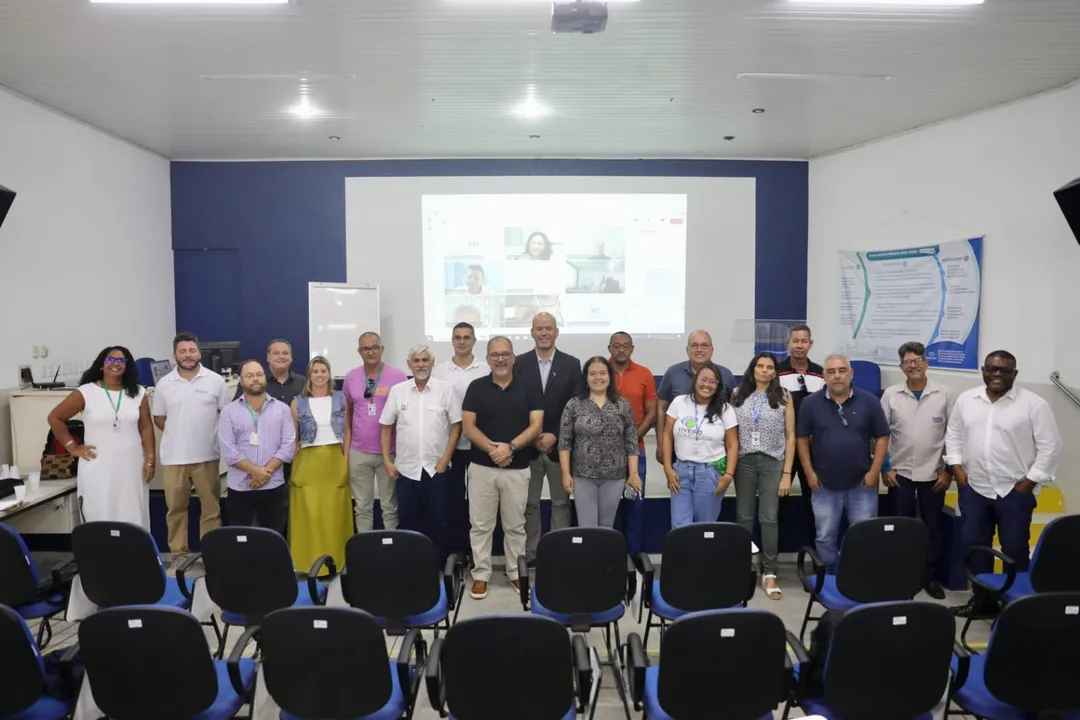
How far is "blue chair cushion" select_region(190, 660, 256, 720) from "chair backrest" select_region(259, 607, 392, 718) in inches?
8.7

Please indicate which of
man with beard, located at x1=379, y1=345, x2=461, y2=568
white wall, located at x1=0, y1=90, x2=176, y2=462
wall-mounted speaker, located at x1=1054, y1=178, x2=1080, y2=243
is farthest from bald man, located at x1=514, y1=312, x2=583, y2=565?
white wall, located at x1=0, y1=90, x2=176, y2=462

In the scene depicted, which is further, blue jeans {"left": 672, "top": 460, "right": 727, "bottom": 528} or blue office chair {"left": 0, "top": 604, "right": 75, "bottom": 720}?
blue jeans {"left": 672, "top": 460, "right": 727, "bottom": 528}

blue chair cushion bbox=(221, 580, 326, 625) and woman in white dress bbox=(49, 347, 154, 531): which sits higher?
woman in white dress bbox=(49, 347, 154, 531)

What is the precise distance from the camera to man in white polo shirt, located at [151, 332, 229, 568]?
4191 millimetres

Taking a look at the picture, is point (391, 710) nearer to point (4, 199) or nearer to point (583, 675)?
point (583, 675)

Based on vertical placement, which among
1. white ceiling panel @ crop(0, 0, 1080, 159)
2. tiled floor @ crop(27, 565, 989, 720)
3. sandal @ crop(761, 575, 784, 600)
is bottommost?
tiled floor @ crop(27, 565, 989, 720)

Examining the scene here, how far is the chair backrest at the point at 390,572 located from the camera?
9.07ft

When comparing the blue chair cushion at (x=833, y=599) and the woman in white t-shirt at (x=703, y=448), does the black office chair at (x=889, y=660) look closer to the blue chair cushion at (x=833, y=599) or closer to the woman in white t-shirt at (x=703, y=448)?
the blue chair cushion at (x=833, y=599)

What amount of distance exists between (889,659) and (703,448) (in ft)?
6.09

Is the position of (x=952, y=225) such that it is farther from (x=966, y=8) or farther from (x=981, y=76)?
(x=966, y=8)

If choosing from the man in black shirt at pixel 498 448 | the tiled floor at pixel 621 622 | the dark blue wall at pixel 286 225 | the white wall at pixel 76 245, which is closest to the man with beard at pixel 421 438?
the man in black shirt at pixel 498 448

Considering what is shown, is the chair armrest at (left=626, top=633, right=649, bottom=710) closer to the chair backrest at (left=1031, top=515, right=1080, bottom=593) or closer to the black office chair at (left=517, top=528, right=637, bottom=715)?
the black office chair at (left=517, top=528, right=637, bottom=715)

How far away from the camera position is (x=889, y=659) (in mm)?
2098

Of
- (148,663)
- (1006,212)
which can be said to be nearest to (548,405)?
(148,663)
